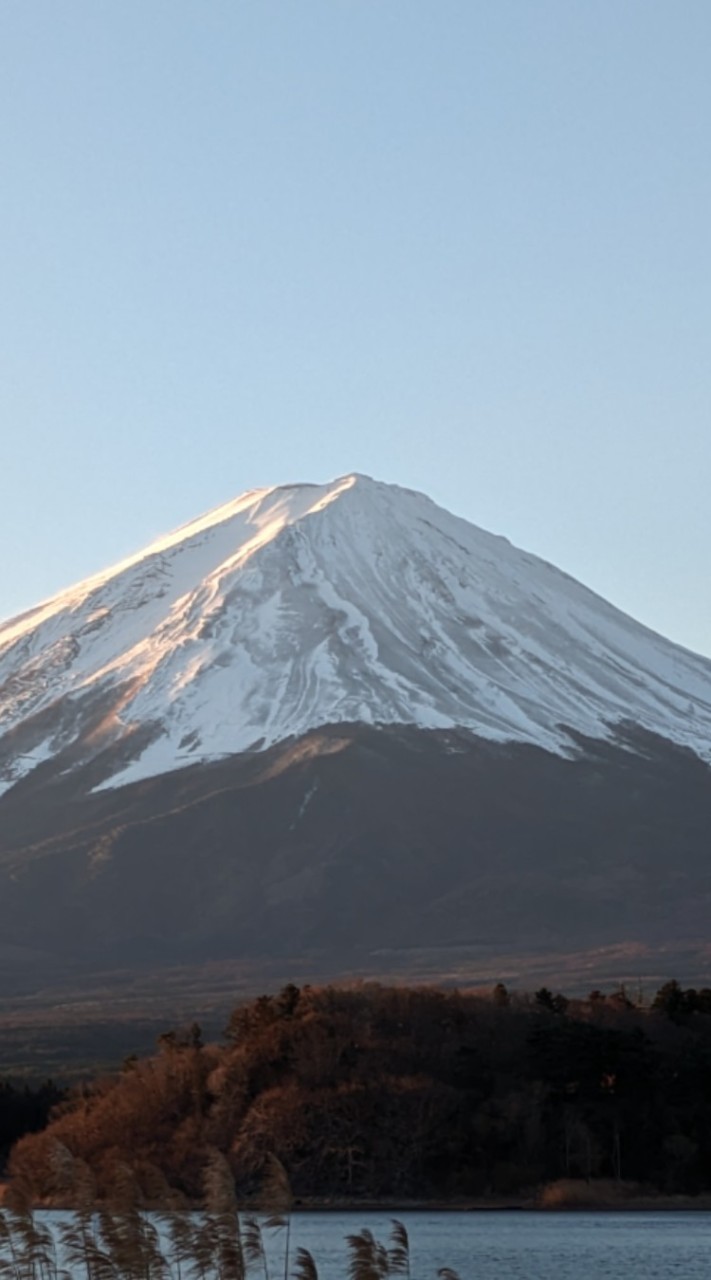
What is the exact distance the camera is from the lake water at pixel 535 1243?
49.7 m

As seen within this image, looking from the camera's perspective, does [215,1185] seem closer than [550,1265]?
Yes

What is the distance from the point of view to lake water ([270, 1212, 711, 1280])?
4966cm

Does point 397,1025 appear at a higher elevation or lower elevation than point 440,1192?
higher

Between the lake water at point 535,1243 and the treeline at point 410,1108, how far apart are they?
9.91 ft

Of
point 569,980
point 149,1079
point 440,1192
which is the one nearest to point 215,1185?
point 440,1192

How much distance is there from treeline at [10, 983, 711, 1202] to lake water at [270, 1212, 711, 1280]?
302 cm

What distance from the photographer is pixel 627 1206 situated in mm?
65312

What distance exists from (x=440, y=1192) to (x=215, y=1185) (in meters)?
35.5

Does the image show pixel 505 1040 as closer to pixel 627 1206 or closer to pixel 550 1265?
pixel 627 1206

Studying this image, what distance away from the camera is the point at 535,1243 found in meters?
55.8

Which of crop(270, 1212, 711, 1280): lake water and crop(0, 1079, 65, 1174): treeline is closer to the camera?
crop(270, 1212, 711, 1280): lake water

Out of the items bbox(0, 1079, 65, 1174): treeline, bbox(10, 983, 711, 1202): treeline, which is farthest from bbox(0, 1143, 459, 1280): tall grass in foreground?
bbox(0, 1079, 65, 1174): treeline

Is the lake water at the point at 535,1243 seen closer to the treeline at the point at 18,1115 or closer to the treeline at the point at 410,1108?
the treeline at the point at 410,1108

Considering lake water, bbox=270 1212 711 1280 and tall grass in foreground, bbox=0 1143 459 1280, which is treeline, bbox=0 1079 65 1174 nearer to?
lake water, bbox=270 1212 711 1280
